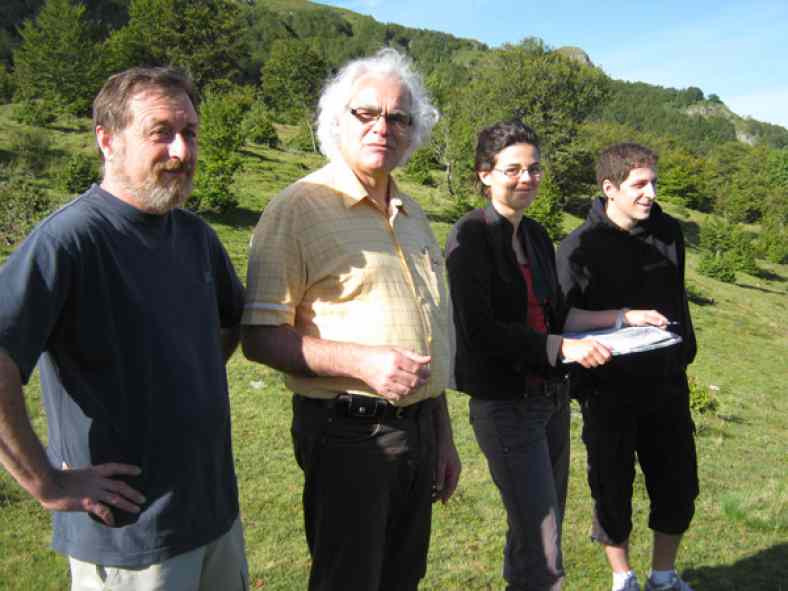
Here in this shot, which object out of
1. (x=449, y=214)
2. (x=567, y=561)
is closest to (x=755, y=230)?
(x=449, y=214)

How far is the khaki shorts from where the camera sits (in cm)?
167

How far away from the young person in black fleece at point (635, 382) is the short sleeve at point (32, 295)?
237 centimetres

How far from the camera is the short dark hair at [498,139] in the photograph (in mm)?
2814

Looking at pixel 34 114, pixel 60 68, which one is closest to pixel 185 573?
pixel 34 114

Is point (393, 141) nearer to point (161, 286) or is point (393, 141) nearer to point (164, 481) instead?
point (161, 286)

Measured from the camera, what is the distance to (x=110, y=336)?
5.25ft

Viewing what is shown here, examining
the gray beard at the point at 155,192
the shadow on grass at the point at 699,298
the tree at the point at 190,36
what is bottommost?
the shadow on grass at the point at 699,298

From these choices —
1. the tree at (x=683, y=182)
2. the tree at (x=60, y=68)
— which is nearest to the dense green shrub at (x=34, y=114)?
the tree at (x=60, y=68)

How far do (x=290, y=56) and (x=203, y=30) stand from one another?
6.76 m

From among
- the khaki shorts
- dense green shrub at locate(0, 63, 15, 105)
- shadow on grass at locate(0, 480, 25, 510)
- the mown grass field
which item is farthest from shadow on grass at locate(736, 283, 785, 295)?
dense green shrub at locate(0, 63, 15, 105)

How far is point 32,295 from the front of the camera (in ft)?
4.76

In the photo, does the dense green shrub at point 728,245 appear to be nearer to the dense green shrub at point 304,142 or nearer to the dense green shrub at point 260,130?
the dense green shrub at point 304,142

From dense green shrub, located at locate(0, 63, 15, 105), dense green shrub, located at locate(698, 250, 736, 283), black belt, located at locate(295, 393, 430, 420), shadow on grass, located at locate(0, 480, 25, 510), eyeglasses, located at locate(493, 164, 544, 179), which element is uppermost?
dense green shrub, located at locate(0, 63, 15, 105)

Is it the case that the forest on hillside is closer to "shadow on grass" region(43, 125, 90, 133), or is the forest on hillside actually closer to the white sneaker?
"shadow on grass" region(43, 125, 90, 133)
